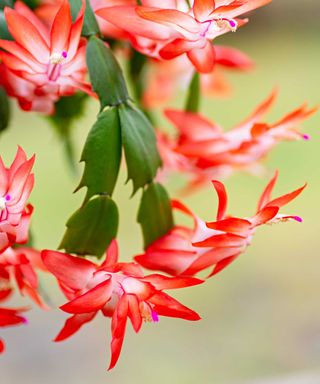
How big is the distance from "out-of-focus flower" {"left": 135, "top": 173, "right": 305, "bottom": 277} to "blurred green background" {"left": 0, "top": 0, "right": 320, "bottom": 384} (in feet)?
1.14

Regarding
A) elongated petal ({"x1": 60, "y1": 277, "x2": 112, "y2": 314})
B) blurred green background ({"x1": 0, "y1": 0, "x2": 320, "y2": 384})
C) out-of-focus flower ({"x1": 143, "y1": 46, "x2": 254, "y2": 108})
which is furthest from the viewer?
blurred green background ({"x1": 0, "y1": 0, "x2": 320, "y2": 384})

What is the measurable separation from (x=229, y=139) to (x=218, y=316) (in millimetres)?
1080

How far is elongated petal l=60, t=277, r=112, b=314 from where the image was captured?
54cm

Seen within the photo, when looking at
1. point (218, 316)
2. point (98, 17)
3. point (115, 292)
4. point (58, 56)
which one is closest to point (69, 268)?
point (115, 292)

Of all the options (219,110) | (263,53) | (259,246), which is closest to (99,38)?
(259,246)

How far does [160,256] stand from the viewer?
63 centimetres

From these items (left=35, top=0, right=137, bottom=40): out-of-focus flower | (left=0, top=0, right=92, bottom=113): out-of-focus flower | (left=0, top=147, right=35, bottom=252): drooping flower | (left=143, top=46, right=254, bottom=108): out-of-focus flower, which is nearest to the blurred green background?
(left=143, top=46, right=254, bottom=108): out-of-focus flower

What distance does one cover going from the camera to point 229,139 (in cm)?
74

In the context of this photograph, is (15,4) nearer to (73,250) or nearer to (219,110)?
(73,250)

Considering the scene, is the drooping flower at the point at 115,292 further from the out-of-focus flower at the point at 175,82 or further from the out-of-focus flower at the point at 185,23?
the out-of-focus flower at the point at 175,82

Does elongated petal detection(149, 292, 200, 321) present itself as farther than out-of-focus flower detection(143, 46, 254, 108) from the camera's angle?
No

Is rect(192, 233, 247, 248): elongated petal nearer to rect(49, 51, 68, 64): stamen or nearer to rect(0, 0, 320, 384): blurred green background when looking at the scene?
rect(49, 51, 68, 64): stamen

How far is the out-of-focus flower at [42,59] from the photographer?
575 millimetres

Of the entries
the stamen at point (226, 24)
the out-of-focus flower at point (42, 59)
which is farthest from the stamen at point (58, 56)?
the stamen at point (226, 24)
